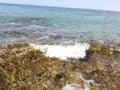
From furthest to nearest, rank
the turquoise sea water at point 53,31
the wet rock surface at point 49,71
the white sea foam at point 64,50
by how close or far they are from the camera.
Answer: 1. the turquoise sea water at point 53,31
2. the white sea foam at point 64,50
3. the wet rock surface at point 49,71

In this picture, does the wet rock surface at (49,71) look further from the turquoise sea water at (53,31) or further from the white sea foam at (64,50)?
the turquoise sea water at (53,31)

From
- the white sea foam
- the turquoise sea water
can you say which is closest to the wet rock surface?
the white sea foam

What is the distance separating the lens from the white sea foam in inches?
463

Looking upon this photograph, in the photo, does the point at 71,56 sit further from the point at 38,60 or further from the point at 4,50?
the point at 4,50

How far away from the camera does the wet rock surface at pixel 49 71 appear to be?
29.4 feet

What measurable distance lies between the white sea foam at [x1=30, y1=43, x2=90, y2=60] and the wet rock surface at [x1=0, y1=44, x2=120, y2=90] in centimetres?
51

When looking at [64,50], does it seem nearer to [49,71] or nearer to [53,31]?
[49,71]

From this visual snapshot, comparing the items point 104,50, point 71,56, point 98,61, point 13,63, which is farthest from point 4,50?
point 104,50

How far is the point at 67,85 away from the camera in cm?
935

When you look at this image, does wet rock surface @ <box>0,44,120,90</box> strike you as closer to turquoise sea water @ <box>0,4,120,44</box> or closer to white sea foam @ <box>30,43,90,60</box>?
white sea foam @ <box>30,43,90,60</box>

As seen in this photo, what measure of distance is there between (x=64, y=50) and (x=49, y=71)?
3.10 meters

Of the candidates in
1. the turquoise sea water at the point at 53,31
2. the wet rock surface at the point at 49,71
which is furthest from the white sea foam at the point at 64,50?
the turquoise sea water at the point at 53,31

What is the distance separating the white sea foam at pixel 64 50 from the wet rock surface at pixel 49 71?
0.51 meters

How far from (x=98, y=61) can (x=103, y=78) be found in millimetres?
1467
